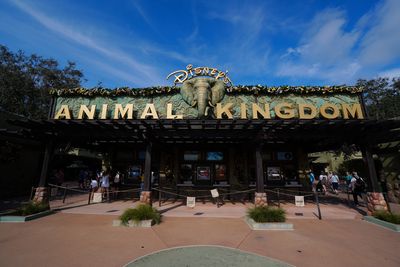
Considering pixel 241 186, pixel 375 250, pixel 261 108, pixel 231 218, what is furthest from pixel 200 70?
pixel 375 250

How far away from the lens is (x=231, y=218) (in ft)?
27.1

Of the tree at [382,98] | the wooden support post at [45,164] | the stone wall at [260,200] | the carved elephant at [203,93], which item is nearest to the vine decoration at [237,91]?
the carved elephant at [203,93]

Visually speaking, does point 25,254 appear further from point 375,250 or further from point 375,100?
point 375,100

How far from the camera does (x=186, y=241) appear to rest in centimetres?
569

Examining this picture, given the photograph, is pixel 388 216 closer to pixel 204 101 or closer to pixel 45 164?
pixel 204 101

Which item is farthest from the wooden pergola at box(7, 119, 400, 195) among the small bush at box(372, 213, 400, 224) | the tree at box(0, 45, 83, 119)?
the tree at box(0, 45, 83, 119)

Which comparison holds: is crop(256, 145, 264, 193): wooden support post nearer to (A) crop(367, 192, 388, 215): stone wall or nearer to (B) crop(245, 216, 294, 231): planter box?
(B) crop(245, 216, 294, 231): planter box

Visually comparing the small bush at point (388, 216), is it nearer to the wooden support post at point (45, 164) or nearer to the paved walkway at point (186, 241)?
the paved walkway at point (186, 241)

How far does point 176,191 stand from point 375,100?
31.7 meters

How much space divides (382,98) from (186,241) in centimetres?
3448

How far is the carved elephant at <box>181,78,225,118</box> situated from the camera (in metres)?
12.1

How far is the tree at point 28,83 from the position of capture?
2016 cm

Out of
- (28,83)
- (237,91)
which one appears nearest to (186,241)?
(237,91)

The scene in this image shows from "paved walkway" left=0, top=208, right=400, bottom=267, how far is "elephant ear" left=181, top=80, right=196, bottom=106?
742 centimetres
